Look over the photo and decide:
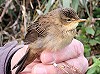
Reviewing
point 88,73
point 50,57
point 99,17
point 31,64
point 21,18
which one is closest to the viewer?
point 50,57

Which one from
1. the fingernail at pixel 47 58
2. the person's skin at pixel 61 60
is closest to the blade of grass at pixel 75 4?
the person's skin at pixel 61 60

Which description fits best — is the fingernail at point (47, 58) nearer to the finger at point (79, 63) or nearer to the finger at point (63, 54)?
the finger at point (63, 54)

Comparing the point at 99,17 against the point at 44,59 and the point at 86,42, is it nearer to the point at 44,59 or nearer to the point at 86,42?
the point at 86,42

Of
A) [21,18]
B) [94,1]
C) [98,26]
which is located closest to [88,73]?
[98,26]

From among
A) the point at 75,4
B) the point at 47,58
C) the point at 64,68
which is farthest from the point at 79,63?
the point at 75,4

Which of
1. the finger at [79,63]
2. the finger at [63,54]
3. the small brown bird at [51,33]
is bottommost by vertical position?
the finger at [79,63]

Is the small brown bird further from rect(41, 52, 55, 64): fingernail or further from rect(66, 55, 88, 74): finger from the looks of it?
rect(66, 55, 88, 74): finger
